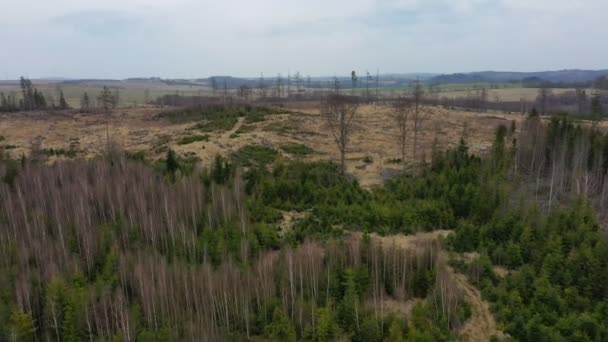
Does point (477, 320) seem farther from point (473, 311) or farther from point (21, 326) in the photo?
point (21, 326)

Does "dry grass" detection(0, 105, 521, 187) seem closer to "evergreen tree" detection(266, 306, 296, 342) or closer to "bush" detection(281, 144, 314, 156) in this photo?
"bush" detection(281, 144, 314, 156)

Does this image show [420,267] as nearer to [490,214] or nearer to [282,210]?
[490,214]

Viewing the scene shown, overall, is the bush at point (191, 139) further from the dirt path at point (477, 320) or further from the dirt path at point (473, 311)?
the dirt path at point (477, 320)

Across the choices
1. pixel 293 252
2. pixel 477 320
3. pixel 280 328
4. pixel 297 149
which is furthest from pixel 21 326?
pixel 297 149

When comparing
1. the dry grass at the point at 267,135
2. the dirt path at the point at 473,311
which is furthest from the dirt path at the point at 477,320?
the dry grass at the point at 267,135

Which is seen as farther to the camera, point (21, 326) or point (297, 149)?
point (297, 149)

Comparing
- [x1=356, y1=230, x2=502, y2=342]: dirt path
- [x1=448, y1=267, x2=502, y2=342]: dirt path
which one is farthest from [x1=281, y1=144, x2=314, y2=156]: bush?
[x1=448, y1=267, x2=502, y2=342]: dirt path

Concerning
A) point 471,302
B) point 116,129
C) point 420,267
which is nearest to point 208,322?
point 420,267

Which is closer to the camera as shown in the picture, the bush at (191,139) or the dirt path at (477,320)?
the dirt path at (477,320)
